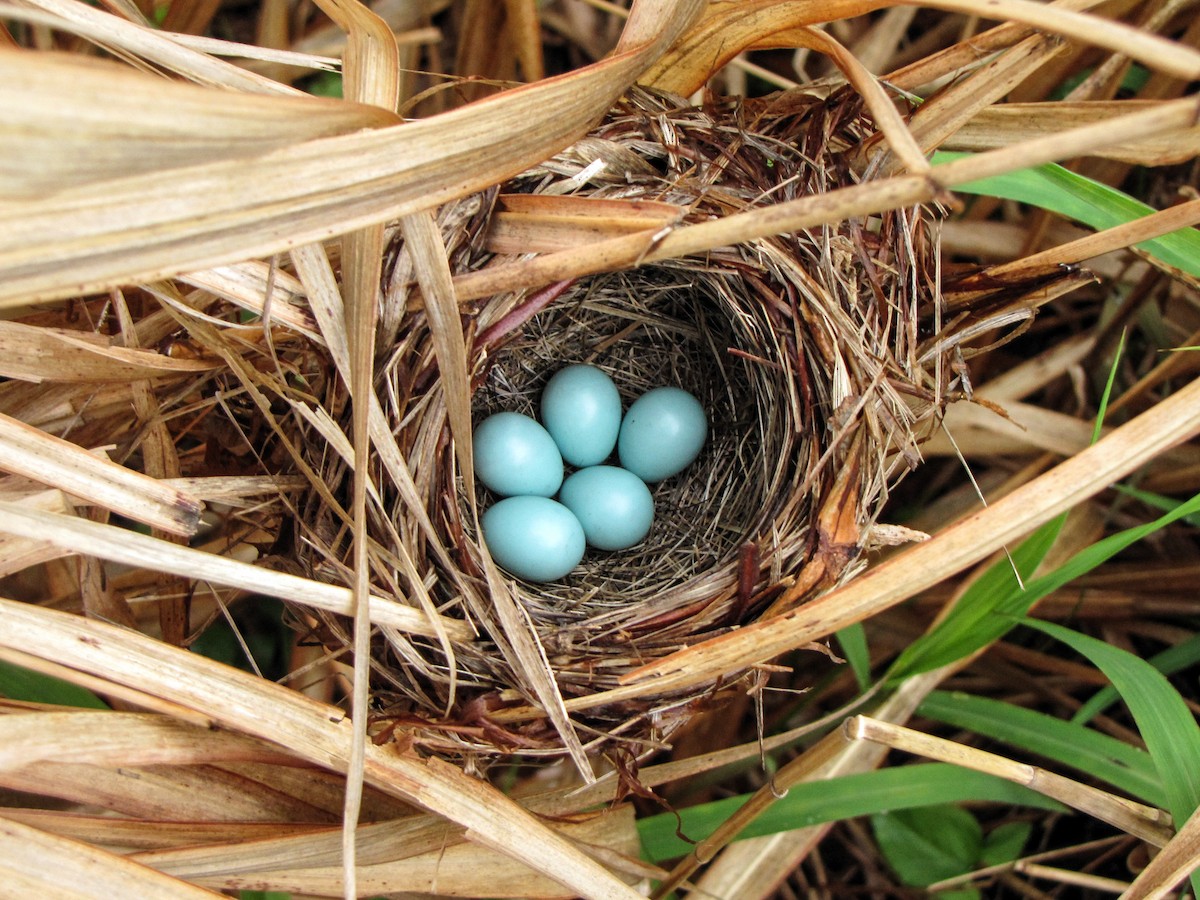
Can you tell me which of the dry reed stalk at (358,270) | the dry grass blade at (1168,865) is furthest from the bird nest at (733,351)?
the dry grass blade at (1168,865)

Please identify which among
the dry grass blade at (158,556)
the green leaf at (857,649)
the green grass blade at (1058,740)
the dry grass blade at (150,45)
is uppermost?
the dry grass blade at (150,45)

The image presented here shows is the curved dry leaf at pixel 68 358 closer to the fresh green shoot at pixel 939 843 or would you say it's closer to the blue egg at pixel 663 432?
the blue egg at pixel 663 432

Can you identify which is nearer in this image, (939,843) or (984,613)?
(984,613)

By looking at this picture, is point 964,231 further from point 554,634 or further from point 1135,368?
point 554,634

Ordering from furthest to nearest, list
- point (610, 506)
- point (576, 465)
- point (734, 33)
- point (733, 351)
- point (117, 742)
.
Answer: point (576, 465)
point (610, 506)
point (733, 351)
point (734, 33)
point (117, 742)

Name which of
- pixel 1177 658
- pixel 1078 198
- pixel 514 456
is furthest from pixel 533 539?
pixel 1177 658

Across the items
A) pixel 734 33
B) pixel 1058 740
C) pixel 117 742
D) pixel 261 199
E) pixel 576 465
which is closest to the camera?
pixel 261 199

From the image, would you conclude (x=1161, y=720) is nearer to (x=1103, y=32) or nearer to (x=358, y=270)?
(x=1103, y=32)
